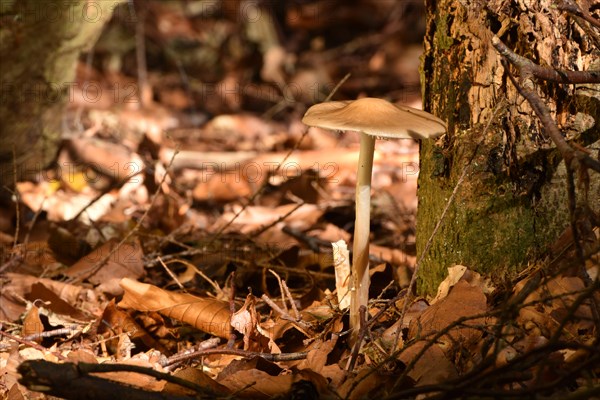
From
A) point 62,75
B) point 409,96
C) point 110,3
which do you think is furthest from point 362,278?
point 409,96

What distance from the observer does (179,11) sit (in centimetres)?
897

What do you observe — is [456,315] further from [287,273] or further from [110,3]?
[110,3]

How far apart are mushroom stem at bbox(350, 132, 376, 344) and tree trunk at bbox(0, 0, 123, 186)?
96.4 inches

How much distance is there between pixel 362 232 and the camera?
2.18m

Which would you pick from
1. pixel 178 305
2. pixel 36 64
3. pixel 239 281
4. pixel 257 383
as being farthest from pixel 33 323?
pixel 36 64

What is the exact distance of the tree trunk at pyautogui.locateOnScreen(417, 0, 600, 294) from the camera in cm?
220

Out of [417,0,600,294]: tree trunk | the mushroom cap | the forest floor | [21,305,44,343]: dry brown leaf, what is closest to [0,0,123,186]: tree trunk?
the forest floor

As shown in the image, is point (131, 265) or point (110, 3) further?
point (110, 3)

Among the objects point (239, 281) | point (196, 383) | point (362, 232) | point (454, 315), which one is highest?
point (362, 232)

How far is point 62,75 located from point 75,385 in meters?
3.08

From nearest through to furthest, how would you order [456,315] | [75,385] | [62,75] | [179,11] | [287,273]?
[75,385] → [456,315] → [287,273] → [62,75] → [179,11]

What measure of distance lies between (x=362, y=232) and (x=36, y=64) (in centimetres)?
280

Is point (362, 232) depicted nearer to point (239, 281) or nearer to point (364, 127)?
point (364, 127)

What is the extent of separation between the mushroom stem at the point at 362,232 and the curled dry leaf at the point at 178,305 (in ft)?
1.68
